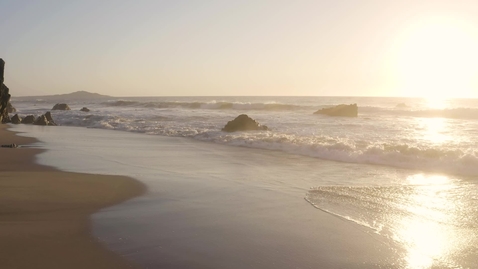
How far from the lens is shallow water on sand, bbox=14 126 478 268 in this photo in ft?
15.5

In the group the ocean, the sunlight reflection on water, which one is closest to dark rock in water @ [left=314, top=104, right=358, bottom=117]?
the ocean

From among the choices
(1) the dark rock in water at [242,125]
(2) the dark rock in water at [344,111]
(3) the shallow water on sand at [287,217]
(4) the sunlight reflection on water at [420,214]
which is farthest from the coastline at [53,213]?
(2) the dark rock in water at [344,111]

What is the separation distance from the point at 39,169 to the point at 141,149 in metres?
4.65

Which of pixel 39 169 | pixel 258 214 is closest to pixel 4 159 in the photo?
pixel 39 169

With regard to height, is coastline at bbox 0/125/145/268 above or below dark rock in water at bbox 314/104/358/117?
below

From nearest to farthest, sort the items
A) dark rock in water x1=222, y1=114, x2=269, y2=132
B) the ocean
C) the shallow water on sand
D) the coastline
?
the coastline < the shallow water on sand < the ocean < dark rock in water x1=222, y1=114, x2=269, y2=132

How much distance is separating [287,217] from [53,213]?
352cm

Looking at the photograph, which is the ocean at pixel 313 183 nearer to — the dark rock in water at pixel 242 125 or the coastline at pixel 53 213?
the coastline at pixel 53 213

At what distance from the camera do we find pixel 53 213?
6109 mm

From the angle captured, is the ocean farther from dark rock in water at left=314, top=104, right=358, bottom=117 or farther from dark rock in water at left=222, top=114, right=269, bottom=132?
dark rock in water at left=314, top=104, right=358, bottom=117

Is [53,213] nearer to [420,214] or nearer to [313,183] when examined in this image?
[313,183]

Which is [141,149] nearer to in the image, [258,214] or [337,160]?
[337,160]

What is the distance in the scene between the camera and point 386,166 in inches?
447

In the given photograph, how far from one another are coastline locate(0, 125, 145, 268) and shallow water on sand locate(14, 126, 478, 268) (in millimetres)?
303
